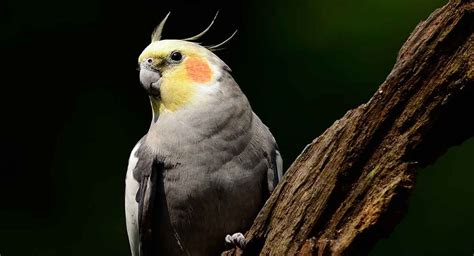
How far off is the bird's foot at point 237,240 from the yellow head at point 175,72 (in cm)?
43

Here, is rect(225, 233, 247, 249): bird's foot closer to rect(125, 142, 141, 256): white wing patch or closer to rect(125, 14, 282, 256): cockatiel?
rect(125, 14, 282, 256): cockatiel

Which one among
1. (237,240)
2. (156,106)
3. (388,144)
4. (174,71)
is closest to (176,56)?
(174,71)

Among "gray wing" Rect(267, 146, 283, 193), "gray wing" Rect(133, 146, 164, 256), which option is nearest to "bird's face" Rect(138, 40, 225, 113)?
"gray wing" Rect(133, 146, 164, 256)

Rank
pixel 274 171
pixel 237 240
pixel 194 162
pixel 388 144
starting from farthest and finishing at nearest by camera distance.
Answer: pixel 274 171
pixel 194 162
pixel 237 240
pixel 388 144

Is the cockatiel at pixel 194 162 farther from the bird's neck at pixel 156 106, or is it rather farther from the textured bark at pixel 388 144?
the textured bark at pixel 388 144

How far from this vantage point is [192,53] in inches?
105

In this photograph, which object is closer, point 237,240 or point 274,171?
point 237,240

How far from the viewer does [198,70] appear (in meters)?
2.64

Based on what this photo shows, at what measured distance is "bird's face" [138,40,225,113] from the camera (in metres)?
2.60

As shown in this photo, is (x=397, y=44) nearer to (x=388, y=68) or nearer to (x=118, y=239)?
(x=388, y=68)

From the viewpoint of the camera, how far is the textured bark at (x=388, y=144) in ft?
6.40

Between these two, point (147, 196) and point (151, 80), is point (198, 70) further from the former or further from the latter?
point (147, 196)

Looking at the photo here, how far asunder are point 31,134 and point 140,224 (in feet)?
4.20

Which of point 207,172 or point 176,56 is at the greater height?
point 176,56
